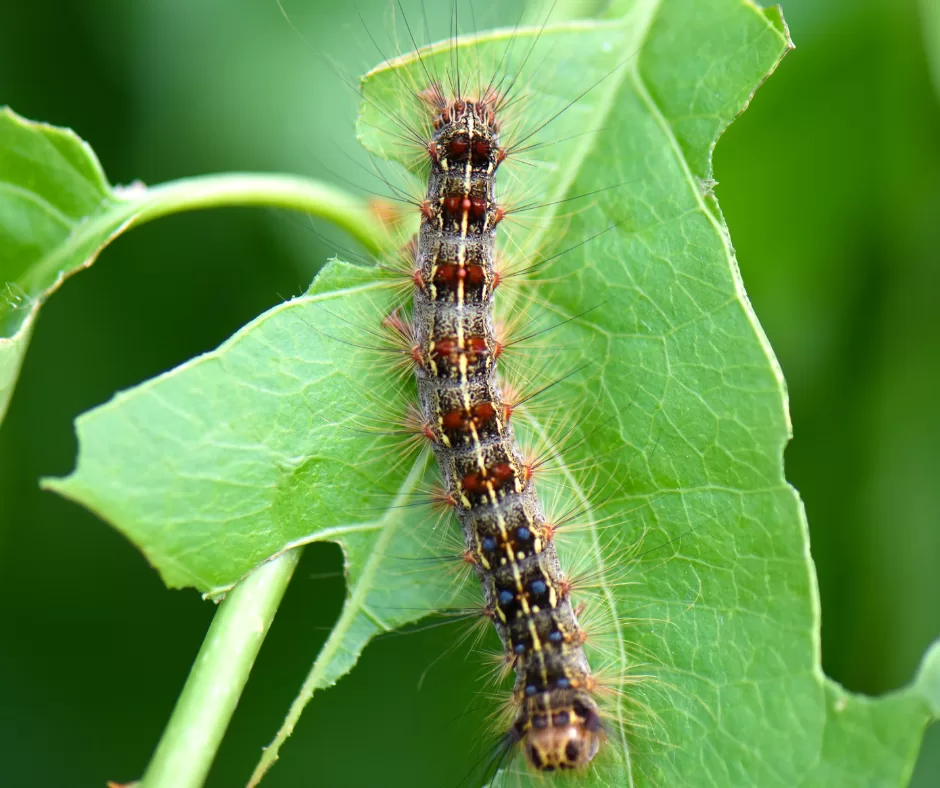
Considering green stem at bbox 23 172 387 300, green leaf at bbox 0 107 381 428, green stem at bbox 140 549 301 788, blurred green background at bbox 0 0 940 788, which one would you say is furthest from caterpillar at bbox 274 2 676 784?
green stem at bbox 140 549 301 788

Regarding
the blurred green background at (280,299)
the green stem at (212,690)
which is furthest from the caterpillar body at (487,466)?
the green stem at (212,690)

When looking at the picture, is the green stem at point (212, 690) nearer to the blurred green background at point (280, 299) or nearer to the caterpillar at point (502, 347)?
the caterpillar at point (502, 347)

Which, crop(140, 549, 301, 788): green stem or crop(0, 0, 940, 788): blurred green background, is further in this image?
crop(0, 0, 940, 788): blurred green background

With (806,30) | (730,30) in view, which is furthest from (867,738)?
(806,30)

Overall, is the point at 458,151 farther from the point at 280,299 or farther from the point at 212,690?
the point at 212,690

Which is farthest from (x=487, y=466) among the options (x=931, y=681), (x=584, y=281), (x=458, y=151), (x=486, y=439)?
(x=931, y=681)

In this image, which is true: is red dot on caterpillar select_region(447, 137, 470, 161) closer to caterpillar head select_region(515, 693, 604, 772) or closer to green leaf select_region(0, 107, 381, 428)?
green leaf select_region(0, 107, 381, 428)
